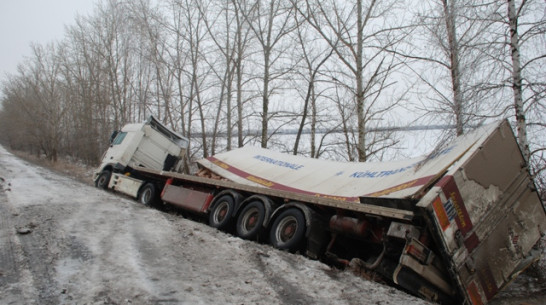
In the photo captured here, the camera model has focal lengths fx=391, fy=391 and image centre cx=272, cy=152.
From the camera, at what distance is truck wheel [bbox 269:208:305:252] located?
6477 millimetres

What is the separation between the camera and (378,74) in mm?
14953

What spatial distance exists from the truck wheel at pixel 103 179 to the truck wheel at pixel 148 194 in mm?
2771

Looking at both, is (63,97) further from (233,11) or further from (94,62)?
(233,11)

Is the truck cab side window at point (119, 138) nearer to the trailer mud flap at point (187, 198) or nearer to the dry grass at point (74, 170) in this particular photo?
the dry grass at point (74, 170)

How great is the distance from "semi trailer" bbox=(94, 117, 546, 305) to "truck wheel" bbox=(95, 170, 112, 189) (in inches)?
329

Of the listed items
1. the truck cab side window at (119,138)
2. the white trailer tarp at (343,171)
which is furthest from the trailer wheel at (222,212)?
the truck cab side window at (119,138)

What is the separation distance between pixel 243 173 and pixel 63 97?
3982 centimetres

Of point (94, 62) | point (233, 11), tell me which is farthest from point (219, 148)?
point (94, 62)

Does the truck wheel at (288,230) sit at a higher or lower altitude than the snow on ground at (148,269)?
higher

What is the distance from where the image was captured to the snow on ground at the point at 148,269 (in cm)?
388

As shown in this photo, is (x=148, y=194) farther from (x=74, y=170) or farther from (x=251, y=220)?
(x=74, y=170)

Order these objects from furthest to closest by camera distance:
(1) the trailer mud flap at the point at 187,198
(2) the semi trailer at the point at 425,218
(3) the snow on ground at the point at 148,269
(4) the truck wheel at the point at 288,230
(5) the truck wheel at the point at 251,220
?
(1) the trailer mud flap at the point at 187,198 → (5) the truck wheel at the point at 251,220 → (4) the truck wheel at the point at 288,230 → (2) the semi trailer at the point at 425,218 → (3) the snow on ground at the point at 148,269

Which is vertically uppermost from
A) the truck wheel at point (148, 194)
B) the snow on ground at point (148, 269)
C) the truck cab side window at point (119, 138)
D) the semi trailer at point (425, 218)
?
the truck cab side window at point (119, 138)

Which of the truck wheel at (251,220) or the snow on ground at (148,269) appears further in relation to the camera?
the truck wheel at (251,220)
